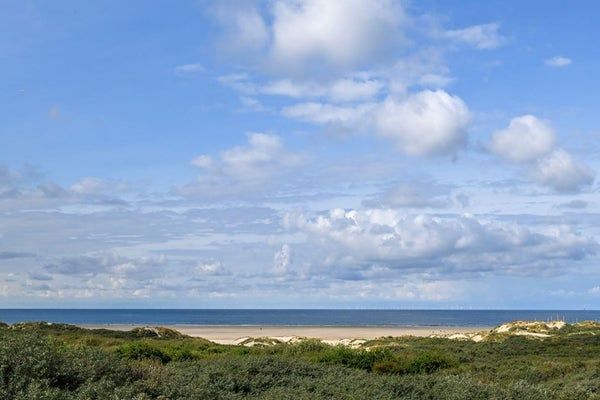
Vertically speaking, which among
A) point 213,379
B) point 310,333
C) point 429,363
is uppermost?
point 213,379

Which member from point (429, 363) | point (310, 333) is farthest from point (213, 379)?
point (310, 333)

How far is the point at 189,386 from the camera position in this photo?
515 inches

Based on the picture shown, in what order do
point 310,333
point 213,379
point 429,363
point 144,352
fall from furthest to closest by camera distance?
point 310,333
point 429,363
point 144,352
point 213,379

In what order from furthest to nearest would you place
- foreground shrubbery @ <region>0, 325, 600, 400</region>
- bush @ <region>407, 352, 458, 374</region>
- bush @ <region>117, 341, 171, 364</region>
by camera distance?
bush @ <region>407, 352, 458, 374</region>
bush @ <region>117, 341, 171, 364</region>
foreground shrubbery @ <region>0, 325, 600, 400</region>

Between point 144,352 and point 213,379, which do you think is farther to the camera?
point 144,352

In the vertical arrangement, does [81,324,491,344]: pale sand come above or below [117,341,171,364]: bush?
below

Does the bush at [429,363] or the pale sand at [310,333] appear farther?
the pale sand at [310,333]

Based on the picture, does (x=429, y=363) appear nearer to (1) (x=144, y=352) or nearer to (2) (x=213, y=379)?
(1) (x=144, y=352)

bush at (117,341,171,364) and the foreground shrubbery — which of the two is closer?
the foreground shrubbery

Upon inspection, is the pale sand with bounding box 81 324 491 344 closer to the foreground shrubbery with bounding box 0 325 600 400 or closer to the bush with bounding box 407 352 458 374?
the bush with bounding box 407 352 458 374

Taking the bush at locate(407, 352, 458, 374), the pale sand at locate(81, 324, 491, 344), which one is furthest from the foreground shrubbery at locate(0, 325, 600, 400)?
the pale sand at locate(81, 324, 491, 344)

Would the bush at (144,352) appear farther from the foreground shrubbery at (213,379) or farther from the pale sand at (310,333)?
the pale sand at (310,333)

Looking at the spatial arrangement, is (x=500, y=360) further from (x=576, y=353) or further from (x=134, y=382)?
(x=134, y=382)

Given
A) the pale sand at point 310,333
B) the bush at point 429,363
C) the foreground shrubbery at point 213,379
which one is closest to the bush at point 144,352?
the foreground shrubbery at point 213,379
